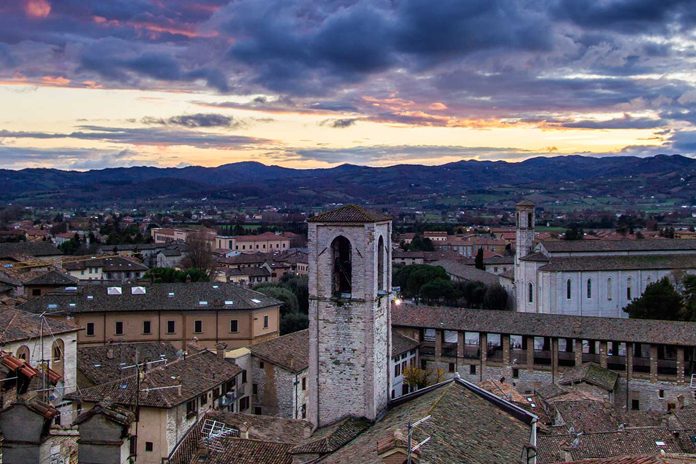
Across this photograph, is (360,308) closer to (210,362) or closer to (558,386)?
(210,362)

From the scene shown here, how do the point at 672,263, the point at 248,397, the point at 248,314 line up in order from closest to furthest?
the point at 248,397
the point at 248,314
the point at 672,263

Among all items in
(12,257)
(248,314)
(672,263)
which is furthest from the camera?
(12,257)

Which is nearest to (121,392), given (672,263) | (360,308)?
(360,308)

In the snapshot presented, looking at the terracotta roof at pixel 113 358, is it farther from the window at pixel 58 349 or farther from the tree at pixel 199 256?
the tree at pixel 199 256

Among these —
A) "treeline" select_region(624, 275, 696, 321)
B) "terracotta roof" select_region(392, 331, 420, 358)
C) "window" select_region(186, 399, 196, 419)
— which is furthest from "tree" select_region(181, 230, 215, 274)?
"window" select_region(186, 399, 196, 419)

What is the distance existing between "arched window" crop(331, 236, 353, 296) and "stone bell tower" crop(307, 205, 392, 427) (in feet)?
0.30

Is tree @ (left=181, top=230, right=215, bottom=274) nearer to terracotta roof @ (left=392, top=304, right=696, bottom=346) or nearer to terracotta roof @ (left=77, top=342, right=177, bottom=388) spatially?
terracotta roof @ (left=392, top=304, right=696, bottom=346)

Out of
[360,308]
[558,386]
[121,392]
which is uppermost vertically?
[360,308]

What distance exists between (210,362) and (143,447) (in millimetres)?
6369

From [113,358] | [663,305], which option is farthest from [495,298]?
[113,358]

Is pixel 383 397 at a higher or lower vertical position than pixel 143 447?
higher

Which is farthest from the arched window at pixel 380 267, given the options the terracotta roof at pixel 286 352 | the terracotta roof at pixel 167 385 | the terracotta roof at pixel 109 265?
the terracotta roof at pixel 109 265

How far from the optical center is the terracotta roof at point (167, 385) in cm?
→ 2364

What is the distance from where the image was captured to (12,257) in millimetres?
67438
